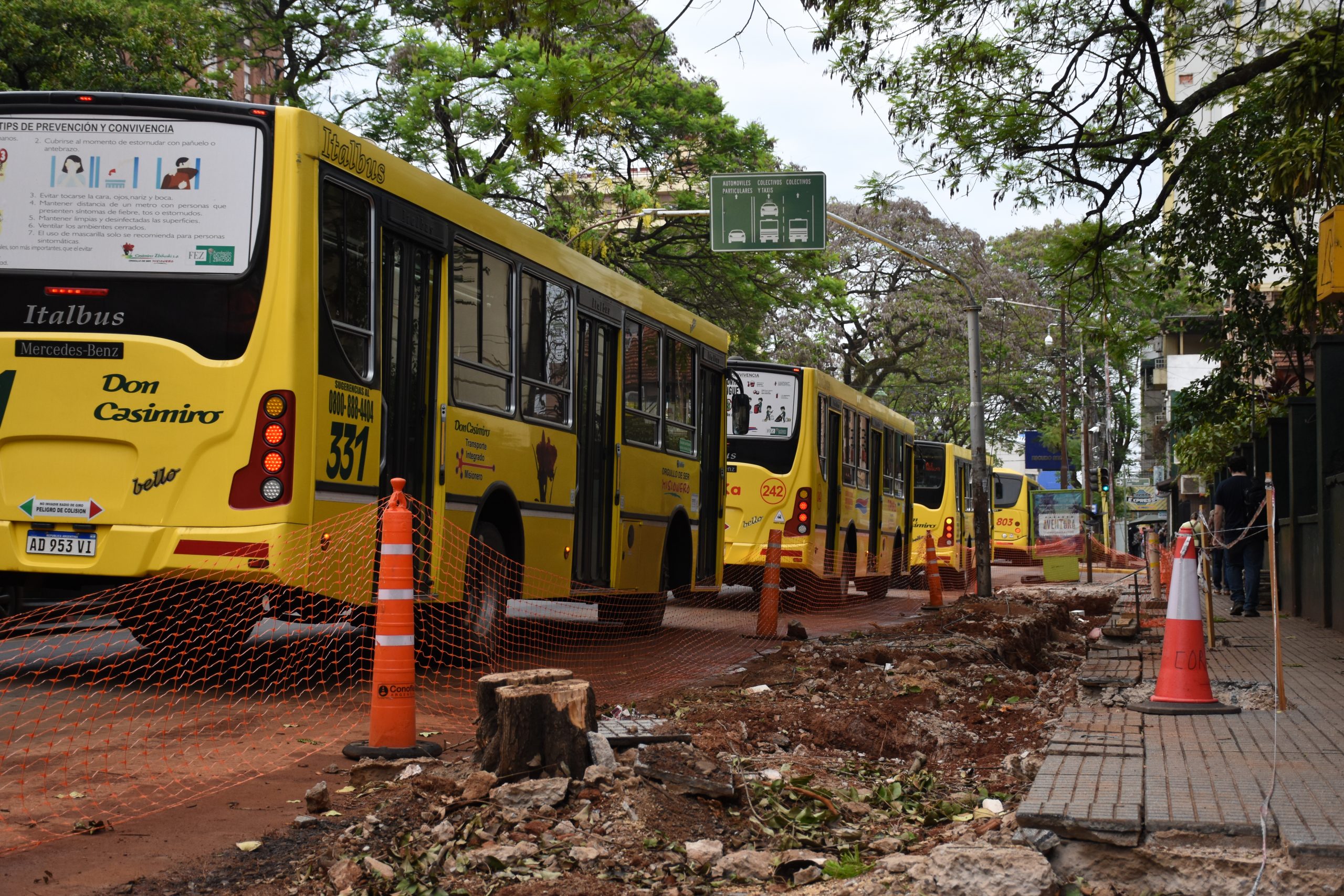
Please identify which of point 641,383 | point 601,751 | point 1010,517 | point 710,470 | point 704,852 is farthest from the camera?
point 1010,517

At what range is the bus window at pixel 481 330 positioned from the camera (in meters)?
9.54

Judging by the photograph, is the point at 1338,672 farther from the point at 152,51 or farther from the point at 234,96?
the point at 234,96

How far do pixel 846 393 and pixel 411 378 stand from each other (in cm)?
1346

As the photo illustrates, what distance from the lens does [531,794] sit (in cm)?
499

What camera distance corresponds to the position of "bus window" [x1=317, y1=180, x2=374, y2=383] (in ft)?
26.7

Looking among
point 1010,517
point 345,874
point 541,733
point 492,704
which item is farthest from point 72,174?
point 1010,517

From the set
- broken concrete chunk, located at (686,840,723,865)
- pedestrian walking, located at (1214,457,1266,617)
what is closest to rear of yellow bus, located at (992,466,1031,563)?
pedestrian walking, located at (1214,457,1266,617)

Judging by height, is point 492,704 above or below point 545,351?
below

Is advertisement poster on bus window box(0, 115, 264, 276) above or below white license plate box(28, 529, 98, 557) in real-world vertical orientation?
above

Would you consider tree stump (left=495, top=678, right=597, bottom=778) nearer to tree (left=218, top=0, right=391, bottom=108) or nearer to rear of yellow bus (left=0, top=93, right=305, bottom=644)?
rear of yellow bus (left=0, top=93, right=305, bottom=644)

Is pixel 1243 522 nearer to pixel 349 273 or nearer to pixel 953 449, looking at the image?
pixel 349 273

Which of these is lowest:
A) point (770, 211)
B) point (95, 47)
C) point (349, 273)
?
point (349, 273)

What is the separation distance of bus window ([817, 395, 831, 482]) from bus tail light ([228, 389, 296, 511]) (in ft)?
41.0

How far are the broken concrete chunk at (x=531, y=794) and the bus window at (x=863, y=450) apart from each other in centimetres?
1784
